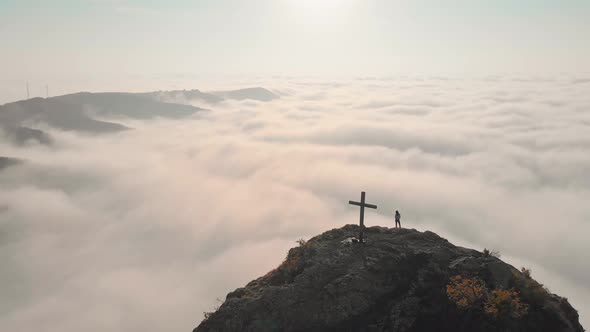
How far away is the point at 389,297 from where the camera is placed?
674 inches

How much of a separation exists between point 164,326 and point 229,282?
35.8 meters

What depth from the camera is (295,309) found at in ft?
55.7

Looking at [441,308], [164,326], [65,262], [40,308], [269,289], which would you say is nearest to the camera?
[441,308]

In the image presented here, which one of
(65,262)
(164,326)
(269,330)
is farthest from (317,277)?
(65,262)

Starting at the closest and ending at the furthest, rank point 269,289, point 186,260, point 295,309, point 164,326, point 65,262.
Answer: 1. point 295,309
2. point 269,289
3. point 164,326
4. point 65,262
5. point 186,260

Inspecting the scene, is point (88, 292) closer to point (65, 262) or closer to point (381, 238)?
point (65, 262)

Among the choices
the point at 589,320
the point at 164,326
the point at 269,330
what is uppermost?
the point at 269,330

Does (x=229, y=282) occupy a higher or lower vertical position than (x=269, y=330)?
lower

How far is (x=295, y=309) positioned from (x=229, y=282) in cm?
15436

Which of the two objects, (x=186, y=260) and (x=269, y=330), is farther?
(x=186, y=260)

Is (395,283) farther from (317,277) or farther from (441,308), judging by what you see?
(317,277)

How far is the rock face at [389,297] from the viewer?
15219 mm

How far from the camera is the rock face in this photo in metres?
15.2

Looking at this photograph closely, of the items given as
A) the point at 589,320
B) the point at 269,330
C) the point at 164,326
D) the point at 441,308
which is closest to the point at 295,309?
the point at 269,330
